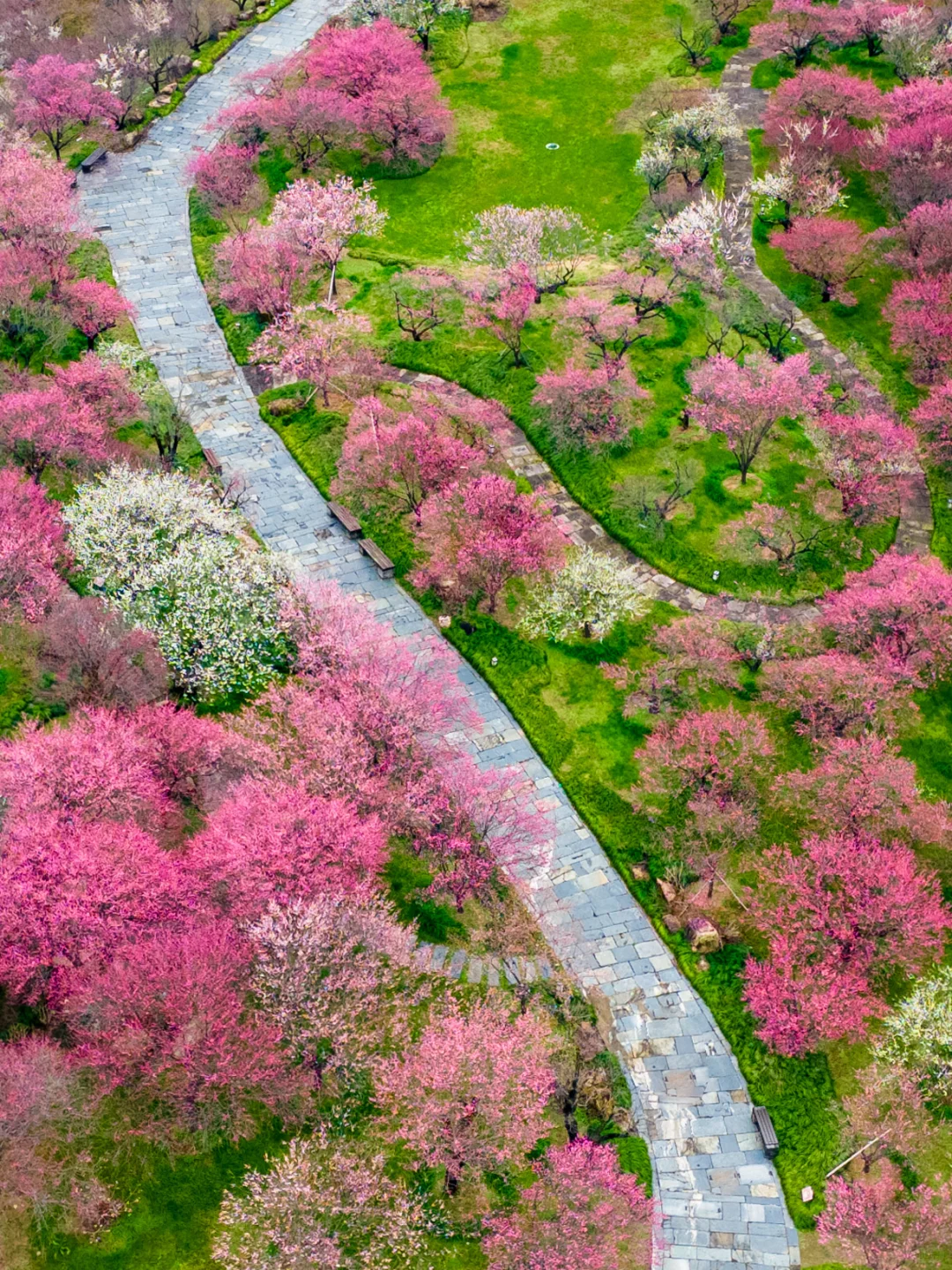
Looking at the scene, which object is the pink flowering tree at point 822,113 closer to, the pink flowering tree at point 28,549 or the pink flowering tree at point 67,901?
the pink flowering tree at point 28,549

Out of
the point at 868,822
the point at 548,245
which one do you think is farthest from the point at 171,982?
the point at 548,245

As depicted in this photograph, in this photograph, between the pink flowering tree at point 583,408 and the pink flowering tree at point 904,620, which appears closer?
the pink flowering tree at point 904,620

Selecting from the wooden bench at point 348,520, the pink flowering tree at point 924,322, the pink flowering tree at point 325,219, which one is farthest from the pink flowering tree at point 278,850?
the pink flowering tree at point 924,322

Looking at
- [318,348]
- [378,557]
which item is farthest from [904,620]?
[318,348]

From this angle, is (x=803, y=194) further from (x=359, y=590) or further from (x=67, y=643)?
(x=67, y=643)

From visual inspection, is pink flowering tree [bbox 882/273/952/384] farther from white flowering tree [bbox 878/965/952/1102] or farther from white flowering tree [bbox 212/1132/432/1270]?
white flowering tree [bbox 212/1132/432/1270]
